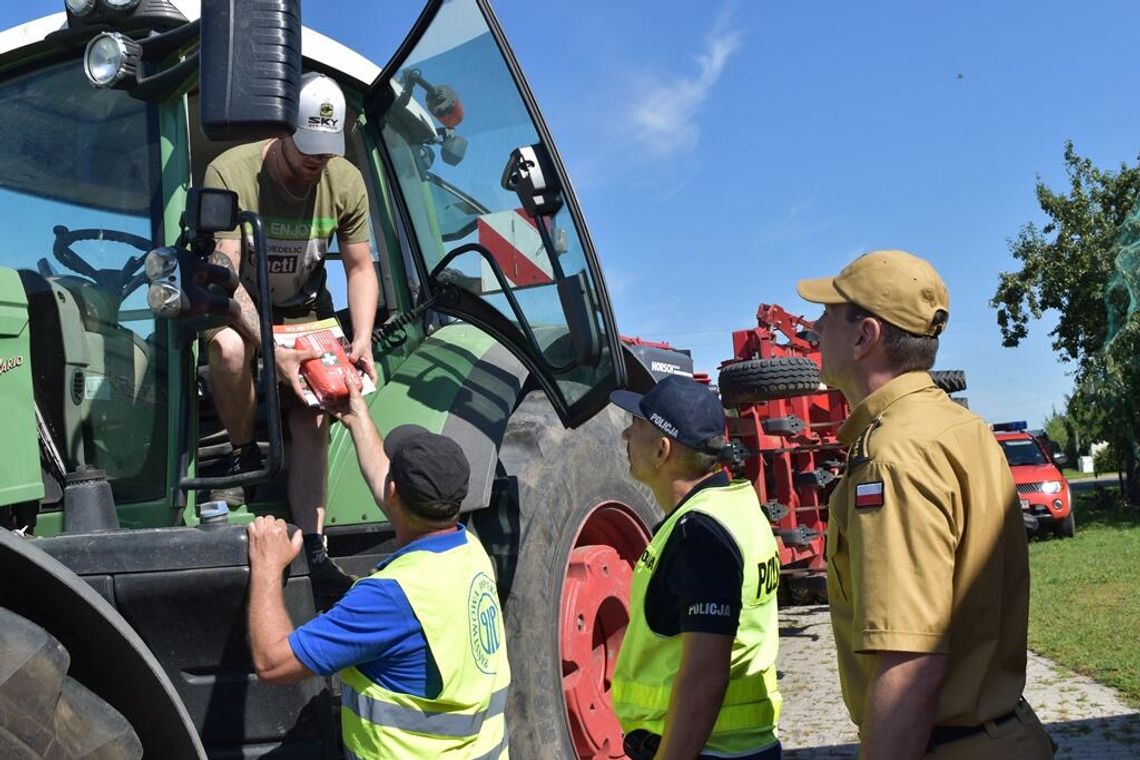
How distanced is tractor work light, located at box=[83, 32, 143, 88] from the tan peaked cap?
2.13 meters

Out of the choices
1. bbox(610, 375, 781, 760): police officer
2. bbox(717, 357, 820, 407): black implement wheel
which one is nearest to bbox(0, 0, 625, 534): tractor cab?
bbox(610, 375, 781, 760): police officer

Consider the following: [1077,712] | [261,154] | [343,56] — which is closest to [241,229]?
[261,154]

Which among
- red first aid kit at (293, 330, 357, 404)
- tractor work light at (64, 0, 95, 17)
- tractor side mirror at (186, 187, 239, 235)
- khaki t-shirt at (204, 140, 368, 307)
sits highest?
tractor work light at (64, 0, 95, 17)

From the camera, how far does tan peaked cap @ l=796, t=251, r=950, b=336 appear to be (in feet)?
7.34

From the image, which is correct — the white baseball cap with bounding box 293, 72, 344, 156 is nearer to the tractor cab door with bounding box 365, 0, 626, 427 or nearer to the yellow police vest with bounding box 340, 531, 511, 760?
the tractor cab door with bounding box 365, 0, 626, 427

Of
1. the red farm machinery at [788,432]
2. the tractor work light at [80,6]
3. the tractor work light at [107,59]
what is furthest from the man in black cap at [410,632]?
the red farm machinery at [788,432]

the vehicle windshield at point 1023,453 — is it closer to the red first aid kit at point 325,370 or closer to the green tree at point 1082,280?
the green tree at point 1082,280

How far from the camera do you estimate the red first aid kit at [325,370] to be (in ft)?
11.7

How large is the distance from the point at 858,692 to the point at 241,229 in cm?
222

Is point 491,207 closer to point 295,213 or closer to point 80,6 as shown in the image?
point 295,213

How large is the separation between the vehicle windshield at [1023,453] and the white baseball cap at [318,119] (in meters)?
17.4

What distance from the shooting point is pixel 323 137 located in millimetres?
3631

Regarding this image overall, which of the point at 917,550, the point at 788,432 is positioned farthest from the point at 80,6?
the point at 788,432

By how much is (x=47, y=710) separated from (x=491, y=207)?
2273 millimetres
